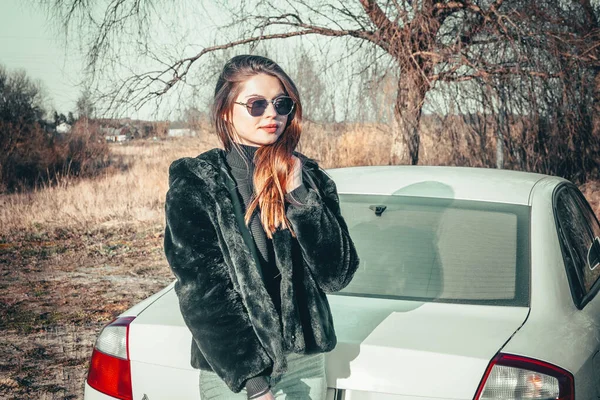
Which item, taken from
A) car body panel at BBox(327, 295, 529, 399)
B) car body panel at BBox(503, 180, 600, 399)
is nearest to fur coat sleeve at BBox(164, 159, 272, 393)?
car body panel at BBox(327, 295, 529, 399)

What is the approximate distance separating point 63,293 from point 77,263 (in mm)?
1368

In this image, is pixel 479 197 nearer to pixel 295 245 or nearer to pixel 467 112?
pixel 295 245

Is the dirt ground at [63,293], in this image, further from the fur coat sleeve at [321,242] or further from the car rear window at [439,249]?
the fur coat sleeve at [321,242]

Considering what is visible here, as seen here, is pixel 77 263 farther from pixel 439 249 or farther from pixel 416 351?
pixel 416 351

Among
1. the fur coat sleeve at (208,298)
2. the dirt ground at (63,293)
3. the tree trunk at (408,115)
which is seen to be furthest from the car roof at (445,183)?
the tree trunk at (408,115)

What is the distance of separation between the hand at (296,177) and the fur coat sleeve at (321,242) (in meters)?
0.04

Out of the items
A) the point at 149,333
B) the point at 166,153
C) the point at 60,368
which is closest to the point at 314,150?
the point at 166,153

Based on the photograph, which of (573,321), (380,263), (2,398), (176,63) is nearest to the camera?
(573,321)

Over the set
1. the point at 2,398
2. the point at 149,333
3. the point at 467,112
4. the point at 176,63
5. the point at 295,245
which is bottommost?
the point at 2,398

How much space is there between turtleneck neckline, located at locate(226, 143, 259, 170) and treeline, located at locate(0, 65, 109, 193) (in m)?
16.4

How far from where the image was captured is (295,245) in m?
1.72

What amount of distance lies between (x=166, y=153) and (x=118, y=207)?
5.71 meters

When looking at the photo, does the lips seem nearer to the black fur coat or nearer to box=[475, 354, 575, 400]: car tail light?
the black fur coat

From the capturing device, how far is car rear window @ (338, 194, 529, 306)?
7.92 ft
